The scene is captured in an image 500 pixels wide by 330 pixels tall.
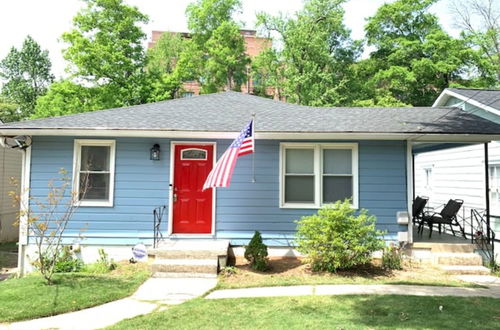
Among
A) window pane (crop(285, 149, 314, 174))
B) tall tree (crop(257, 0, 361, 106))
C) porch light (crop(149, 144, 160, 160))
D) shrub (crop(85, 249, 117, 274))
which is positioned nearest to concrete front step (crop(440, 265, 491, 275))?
window pane (crop(285, 149, 314, 174))

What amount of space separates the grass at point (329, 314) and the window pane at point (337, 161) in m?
3.28

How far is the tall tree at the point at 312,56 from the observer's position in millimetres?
22812

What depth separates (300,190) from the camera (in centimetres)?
800

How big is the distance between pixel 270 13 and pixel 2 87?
1123 inches

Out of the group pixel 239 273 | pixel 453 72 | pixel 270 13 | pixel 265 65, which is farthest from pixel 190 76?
pixel 239 273

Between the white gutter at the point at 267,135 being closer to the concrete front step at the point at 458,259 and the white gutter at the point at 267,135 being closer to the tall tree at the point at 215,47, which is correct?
the concrete front step at the point at 458,259

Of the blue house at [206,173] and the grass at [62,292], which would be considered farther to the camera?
the blue house at [206,173]

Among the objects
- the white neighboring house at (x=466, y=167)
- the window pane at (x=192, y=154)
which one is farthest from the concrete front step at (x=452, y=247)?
the window pane at (x=192, y=154)

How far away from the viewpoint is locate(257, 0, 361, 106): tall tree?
74.8 feet

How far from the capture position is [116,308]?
16.1 feet

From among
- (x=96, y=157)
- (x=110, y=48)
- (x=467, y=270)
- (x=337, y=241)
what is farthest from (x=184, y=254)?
(x=110, y=48)

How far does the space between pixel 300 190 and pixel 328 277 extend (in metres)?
2.19

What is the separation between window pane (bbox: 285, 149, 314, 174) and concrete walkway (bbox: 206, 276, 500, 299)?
9.40 ft

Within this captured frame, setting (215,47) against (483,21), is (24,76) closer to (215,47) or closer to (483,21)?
(215,47)
